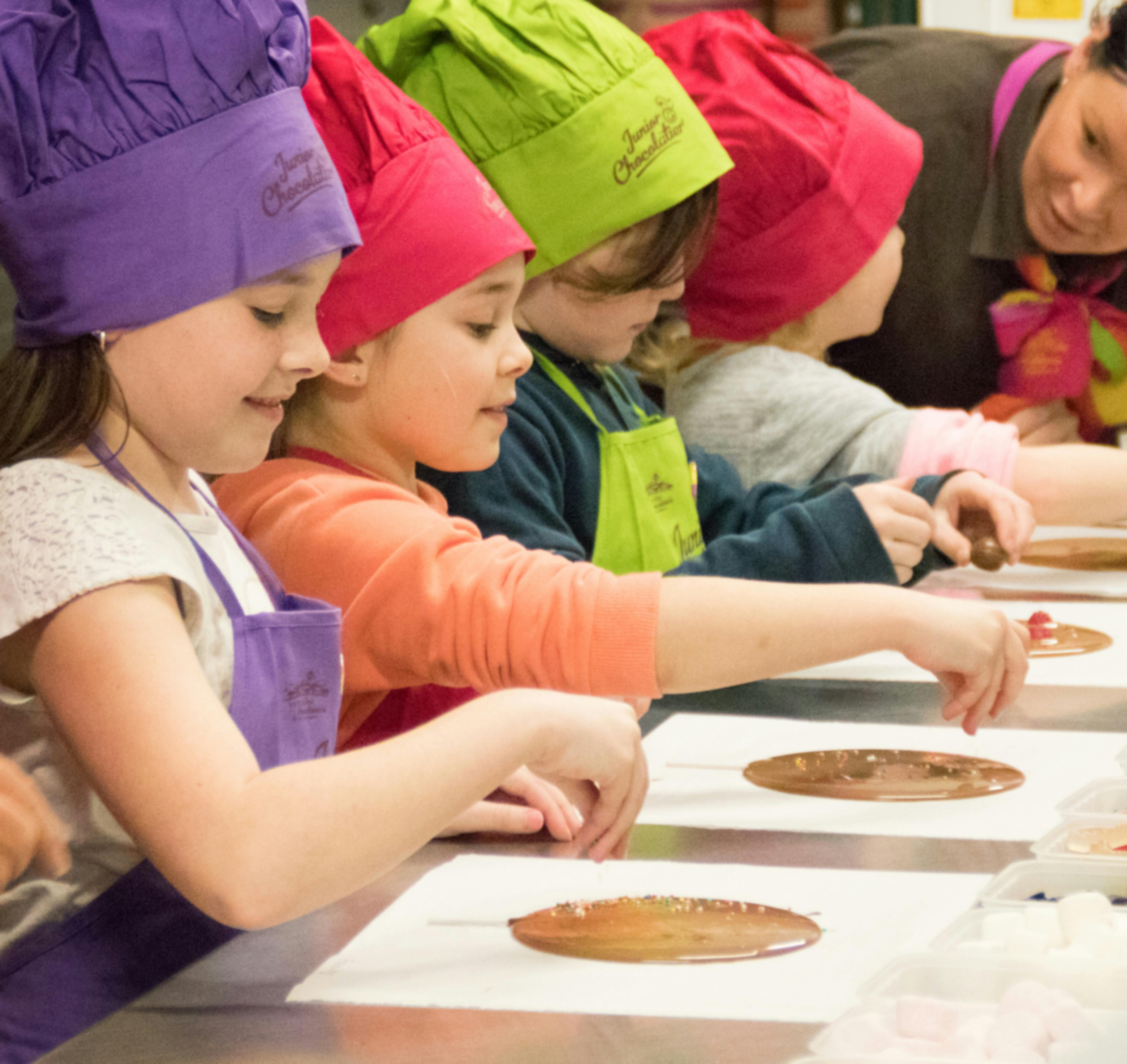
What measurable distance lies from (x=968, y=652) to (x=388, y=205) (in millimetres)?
497

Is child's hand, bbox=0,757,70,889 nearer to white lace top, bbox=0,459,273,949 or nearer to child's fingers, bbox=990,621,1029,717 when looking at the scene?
white lace top, bbox=0,459,273,949

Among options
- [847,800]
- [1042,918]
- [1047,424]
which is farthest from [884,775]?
[1047,424]

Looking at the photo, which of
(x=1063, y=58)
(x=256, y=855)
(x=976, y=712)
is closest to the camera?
(x=256, y=855)

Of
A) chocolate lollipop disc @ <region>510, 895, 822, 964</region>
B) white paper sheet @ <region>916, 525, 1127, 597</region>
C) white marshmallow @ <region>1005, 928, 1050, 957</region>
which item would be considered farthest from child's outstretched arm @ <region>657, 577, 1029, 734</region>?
white paper sheet @ <region>916, 525, 1127, 597</region>

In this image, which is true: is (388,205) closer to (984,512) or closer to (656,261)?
(656,261)

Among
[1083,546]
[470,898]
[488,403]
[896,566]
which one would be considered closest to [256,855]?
[470,898]

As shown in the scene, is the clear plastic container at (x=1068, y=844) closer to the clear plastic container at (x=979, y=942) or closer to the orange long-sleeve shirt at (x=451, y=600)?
the clear plastic container at (x=979, y=942)

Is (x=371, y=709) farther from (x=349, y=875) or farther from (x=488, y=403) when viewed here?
(x=349, y=875)

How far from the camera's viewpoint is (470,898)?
2.69 feet

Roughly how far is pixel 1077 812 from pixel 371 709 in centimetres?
48

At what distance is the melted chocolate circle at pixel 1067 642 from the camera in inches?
52.4

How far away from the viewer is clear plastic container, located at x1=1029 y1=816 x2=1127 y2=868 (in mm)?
787

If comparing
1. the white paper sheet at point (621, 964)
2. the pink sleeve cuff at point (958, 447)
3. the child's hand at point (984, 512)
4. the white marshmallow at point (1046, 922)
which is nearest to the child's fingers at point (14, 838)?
the white paper sheet at point (621, 964)

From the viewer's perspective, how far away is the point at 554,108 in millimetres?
1256
